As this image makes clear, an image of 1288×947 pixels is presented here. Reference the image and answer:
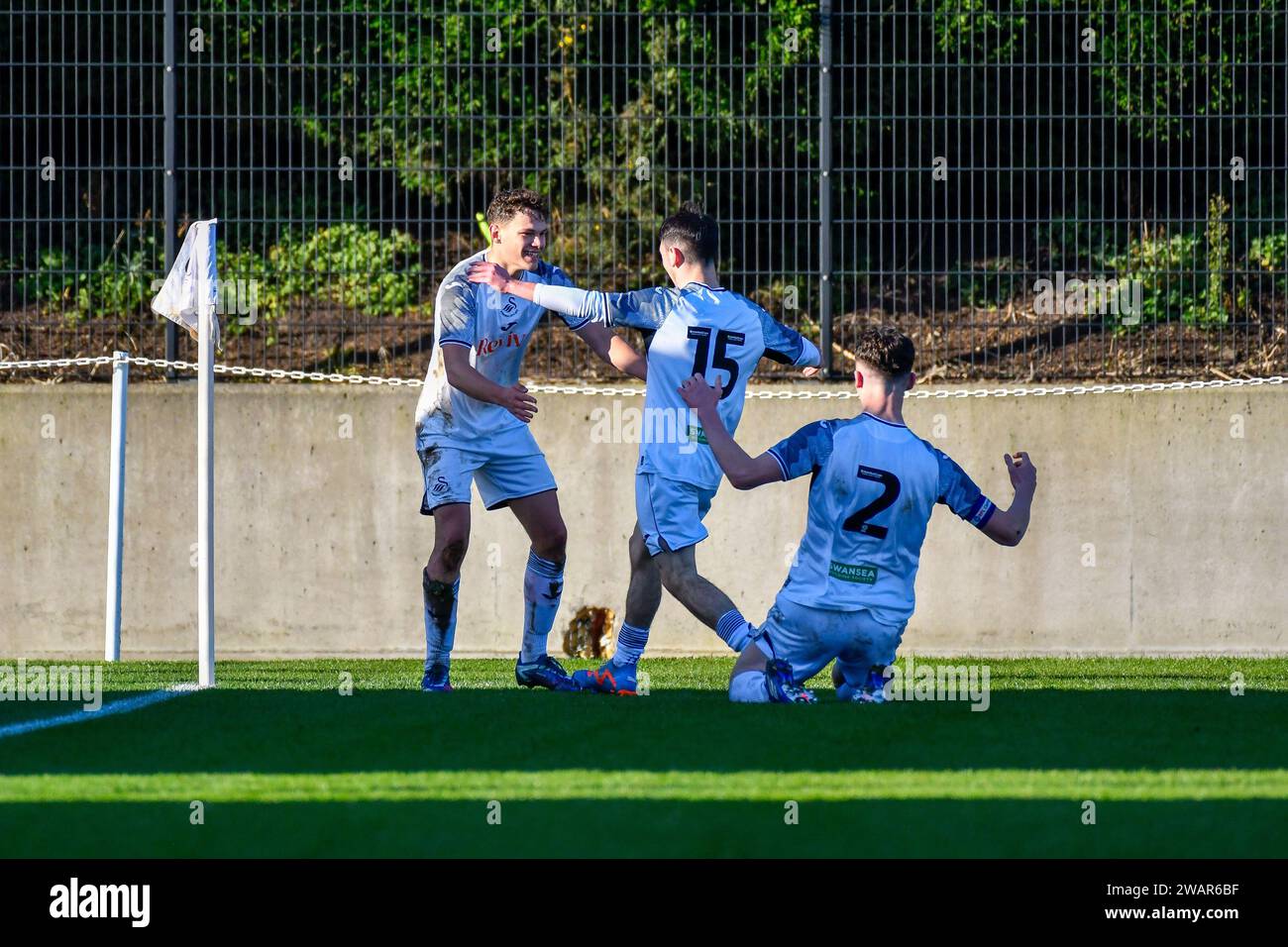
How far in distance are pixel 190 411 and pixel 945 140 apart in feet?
16.7

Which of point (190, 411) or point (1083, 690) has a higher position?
point (190, 411)

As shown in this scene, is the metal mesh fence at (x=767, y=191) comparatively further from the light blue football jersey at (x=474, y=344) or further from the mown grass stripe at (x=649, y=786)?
the mown grass stripe at (x=649, y=786)

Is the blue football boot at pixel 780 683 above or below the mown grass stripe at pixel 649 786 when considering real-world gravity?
below

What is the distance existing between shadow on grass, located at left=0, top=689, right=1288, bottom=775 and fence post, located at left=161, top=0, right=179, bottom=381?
17.0 ft

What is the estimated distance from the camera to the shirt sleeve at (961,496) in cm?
617

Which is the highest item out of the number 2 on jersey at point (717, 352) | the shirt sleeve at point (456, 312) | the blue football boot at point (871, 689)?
the shirt sleeve at point (456, 312)

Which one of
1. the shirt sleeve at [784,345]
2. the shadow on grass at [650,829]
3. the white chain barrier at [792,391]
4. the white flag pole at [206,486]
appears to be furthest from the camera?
the white chain barrier at [792,391]

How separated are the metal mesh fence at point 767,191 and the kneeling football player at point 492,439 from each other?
3756 millimetres

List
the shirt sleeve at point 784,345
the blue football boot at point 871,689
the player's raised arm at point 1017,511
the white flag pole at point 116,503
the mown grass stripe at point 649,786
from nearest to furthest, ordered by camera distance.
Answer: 1. the mown grass stripe at point 649,786
2. the player's raised arm at point 1017,511
3. the blue football boot at point 871,689
4. the shirt sleeve at point 784,345
5. the white flag pole at point 116,503

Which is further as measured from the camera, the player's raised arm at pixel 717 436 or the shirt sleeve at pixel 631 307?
the shirt sleeve at pixel 631 307

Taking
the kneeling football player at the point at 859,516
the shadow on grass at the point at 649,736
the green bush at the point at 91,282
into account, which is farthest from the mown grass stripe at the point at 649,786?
the green bush at the point at 91,282
